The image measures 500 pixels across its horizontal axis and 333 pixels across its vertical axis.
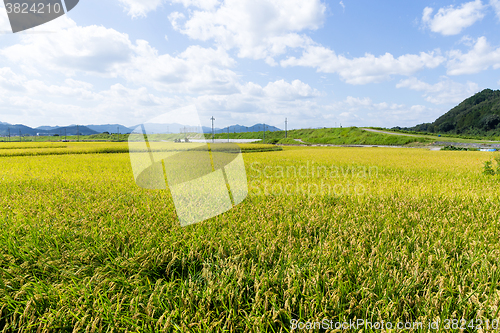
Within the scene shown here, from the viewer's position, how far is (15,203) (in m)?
4.51

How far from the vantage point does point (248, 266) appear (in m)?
2.25

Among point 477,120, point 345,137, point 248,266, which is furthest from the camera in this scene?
point 477,120

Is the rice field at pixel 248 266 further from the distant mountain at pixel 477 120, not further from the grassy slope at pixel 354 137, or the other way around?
the distant mountain at pixel 477 120

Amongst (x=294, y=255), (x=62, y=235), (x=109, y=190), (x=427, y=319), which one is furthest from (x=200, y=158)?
(x=427, y=319)

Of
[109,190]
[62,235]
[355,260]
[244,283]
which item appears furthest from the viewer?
[109,190]

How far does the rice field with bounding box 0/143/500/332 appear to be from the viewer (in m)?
1.67

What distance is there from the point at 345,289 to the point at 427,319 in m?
0.52

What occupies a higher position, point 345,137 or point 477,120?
point 477,120

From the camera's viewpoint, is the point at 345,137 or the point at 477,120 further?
the point at 477,120

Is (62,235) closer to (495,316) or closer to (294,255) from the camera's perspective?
(294,255)

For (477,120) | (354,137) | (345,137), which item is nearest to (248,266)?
(354,137)

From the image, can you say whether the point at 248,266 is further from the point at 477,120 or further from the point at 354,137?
the point at 477,120

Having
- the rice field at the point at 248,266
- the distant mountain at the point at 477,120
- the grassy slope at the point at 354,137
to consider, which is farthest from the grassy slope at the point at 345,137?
the rice field at the point at 248,266

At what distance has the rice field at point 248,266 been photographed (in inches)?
65.6
